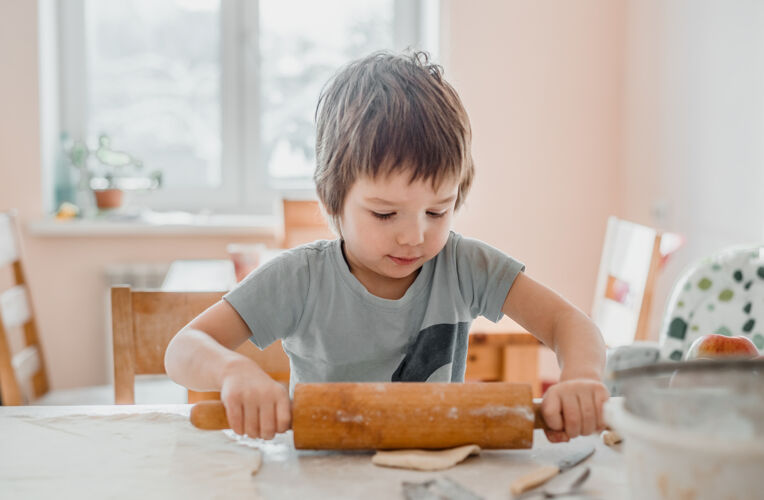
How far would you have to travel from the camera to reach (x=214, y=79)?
11.1 feet

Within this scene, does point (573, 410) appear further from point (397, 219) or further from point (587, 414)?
point (397, 219)

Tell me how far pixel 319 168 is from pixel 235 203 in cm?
242

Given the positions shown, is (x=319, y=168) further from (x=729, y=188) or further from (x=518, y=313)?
(x=729, y=188)

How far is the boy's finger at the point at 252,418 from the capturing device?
0.77 metres

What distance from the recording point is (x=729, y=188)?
93.0 inches

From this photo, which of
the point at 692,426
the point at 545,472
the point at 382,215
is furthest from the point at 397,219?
the point at 692,426

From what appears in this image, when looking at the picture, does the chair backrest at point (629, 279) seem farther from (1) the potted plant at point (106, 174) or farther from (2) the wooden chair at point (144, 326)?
(1) the potted plant at point (106, 174)

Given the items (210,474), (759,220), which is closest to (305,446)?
(210,474)

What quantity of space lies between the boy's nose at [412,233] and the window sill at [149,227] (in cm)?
210

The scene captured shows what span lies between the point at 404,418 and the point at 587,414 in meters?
0.19

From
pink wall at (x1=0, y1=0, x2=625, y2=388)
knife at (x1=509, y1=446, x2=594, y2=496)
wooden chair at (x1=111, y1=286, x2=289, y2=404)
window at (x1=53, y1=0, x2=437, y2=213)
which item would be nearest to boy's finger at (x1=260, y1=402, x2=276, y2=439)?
knife at (x1=509, y1=446, x2=594, y2=496)

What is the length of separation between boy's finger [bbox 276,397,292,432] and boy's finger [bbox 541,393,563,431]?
253 millimetres

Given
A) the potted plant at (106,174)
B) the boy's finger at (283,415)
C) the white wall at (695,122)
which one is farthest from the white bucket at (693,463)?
the potted plant at (106,174)

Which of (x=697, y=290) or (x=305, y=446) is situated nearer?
(x=305, y=446)
